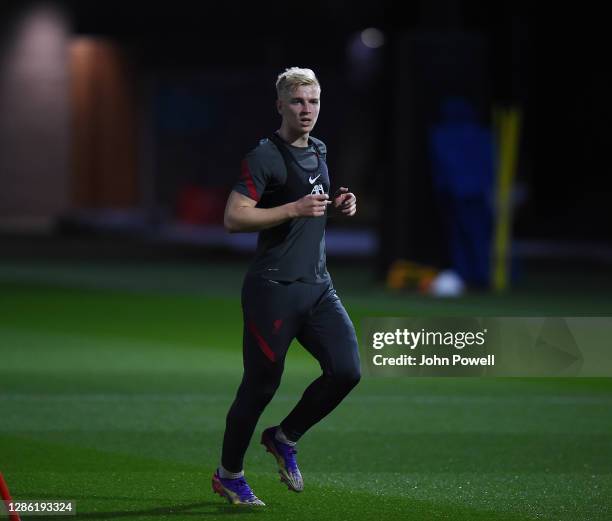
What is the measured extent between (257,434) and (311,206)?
382cm

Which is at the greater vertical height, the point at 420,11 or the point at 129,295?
the point at 420,11

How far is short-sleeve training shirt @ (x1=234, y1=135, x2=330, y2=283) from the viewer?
23.8 feet

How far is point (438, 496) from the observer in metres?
8.28

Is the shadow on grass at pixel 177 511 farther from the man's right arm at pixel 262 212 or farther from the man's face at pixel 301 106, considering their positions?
the man's face at pixel 301 106

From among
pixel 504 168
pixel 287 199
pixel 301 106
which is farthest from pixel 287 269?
pixel 504 168

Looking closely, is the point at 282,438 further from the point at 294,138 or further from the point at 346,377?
the point at 294,138

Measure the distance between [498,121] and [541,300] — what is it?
2.89 m

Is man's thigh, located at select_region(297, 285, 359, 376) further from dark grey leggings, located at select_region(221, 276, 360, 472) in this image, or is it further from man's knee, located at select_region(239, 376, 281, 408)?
man's knee, located at select_region(239, 376, 281, 408)

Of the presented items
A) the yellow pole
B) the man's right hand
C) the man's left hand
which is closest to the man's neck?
the man's left hand

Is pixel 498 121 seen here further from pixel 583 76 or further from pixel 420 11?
pixel 583 76

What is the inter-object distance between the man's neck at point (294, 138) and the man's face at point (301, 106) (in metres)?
0.07

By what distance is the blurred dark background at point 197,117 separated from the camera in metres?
34.7

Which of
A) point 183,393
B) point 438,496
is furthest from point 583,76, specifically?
point 438,496

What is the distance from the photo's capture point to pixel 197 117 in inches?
1526
